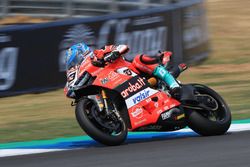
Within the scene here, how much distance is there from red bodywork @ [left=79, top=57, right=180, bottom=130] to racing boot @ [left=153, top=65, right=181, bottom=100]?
0.26 feet

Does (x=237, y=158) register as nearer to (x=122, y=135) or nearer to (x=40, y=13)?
(x=122, y=135)

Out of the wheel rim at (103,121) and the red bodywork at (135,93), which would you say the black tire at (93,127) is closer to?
the wheel rim at (103,121)

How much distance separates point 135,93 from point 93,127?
0.76 m

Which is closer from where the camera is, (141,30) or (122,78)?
(122,78)

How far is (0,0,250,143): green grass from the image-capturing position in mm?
8853

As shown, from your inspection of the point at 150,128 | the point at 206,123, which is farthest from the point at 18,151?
the point at 206,123

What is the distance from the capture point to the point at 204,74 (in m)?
14.0

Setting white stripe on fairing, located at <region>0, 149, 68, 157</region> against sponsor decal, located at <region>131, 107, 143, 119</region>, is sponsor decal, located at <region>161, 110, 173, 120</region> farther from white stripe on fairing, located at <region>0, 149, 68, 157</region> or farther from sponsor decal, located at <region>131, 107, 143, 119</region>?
white stripe on fairing, located at <region>0, 149, 68, 157</region>

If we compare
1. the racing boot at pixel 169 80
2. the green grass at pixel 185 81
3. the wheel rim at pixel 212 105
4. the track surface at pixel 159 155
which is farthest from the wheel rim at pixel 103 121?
the green grass at pixel 185 81

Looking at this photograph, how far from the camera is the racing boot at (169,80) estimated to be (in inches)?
289

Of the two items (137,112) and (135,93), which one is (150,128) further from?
(135,93)

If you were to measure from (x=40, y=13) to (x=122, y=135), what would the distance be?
9.58 metres

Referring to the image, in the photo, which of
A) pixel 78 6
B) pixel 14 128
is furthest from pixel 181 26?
pixel 14 128

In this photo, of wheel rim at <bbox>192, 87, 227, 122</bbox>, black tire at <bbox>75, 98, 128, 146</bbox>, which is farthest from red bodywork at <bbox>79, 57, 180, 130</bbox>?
wheel rim at <bbox>192, 87, 227, 122</bbox>
